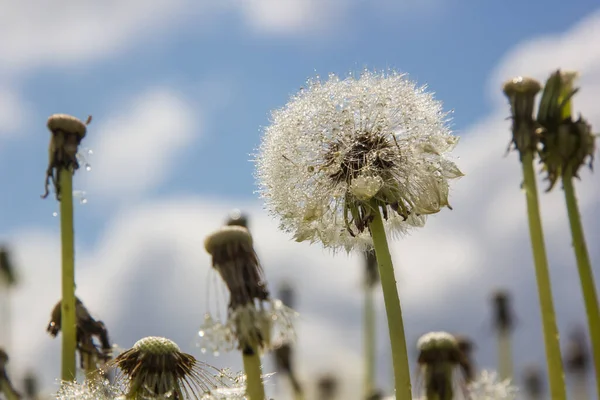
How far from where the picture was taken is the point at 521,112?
4.83 m

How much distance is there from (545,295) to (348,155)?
120 centimetres

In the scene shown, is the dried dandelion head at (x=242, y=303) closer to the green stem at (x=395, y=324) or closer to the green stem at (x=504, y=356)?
the green stem at (x=395, y=324)

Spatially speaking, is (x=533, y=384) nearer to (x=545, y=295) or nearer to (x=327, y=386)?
(x=327, y=386)

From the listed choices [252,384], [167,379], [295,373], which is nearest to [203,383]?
[167,379]

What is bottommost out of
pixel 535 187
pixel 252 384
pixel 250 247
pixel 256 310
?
pixel 252 384

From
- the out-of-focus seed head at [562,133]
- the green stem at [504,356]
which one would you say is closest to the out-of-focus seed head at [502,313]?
the green stem at [504,356]

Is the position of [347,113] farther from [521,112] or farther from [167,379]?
[167,379]

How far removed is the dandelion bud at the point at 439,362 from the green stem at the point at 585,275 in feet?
5.32

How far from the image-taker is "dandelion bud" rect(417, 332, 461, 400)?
5945 millimetres

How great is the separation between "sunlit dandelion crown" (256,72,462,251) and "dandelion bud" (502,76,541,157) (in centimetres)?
33

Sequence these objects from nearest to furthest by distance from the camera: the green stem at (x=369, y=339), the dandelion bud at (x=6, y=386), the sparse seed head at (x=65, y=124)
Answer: the sparse seed head at (x=65, y=124), the dandelion bud at (x=6, y=386), the green stem at (x=369, y=339)

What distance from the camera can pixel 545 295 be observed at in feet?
14.0

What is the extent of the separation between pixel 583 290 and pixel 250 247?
1783 millimetres

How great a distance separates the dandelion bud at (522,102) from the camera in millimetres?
4770
